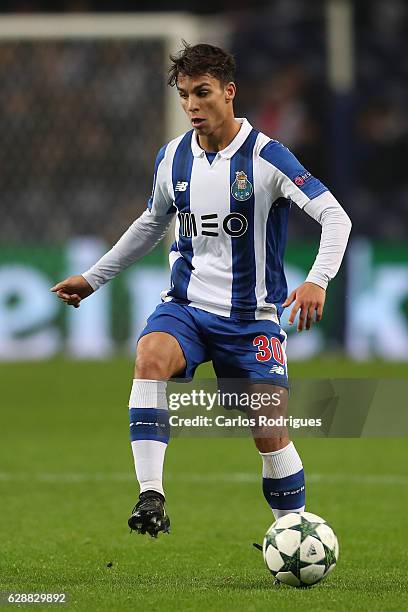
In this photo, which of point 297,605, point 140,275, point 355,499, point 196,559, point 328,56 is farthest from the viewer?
point 328,56

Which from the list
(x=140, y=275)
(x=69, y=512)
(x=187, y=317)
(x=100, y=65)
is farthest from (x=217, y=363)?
(x=100, y=65)

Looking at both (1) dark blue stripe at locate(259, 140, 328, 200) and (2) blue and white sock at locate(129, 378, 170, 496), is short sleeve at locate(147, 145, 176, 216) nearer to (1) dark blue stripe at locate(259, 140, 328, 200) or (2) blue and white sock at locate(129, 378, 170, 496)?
(1) dark blue stripe at locate(259, 140, 328, 200)

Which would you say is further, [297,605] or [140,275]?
[140,275]

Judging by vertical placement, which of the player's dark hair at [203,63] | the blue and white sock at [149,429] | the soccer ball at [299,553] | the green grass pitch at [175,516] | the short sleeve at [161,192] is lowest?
A: the green grass pitch at [175,516]

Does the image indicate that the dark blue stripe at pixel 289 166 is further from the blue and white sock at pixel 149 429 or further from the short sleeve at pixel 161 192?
the blue and white sock at pixel 149 429

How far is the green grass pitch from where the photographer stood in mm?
5188

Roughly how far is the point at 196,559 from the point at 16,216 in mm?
10415

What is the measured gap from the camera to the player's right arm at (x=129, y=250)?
19.5ft

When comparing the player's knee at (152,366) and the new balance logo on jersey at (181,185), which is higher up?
the new balance logo on jersey at (181,185)

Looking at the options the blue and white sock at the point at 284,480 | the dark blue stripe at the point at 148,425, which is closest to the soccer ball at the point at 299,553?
the blue and white sock at the point at 284,480

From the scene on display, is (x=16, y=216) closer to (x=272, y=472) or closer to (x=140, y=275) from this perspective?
(x=140, y=275)

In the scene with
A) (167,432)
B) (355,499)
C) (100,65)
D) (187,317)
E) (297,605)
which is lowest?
(355,499)

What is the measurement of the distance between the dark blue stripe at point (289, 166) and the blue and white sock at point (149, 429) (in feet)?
3.06

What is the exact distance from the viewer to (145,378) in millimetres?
5426
